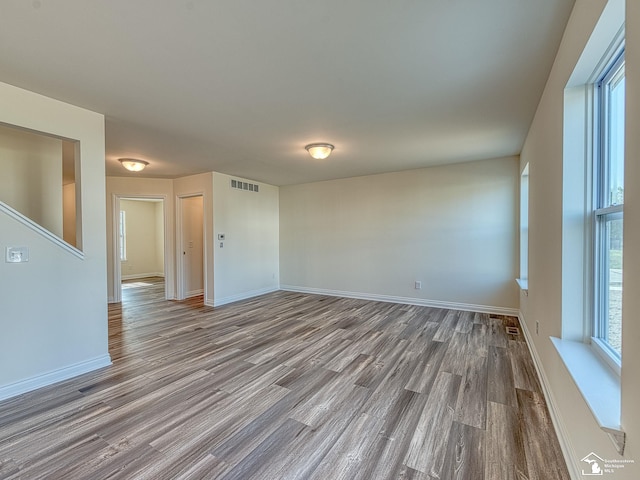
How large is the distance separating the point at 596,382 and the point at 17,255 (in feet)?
12.8

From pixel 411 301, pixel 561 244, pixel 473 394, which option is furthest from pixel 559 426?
pixel 411 301

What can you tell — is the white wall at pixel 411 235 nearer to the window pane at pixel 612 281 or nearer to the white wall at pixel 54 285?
the window pane at pixel 612 281

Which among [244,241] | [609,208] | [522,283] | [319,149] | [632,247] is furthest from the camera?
[244,241]

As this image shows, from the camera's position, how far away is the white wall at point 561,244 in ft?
3.07

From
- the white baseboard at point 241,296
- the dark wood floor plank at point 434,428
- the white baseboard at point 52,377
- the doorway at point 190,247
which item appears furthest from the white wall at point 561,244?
the doorway at point 190,247

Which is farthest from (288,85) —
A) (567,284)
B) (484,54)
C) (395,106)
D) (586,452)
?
(586,452)

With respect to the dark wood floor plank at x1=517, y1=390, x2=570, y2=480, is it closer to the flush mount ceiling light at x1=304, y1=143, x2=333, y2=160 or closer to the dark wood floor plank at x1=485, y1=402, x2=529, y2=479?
the dark wood floor plank at x1=485, y1=402, x2=529, y2=479

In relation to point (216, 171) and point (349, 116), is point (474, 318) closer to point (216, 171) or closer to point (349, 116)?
point (349, 116)

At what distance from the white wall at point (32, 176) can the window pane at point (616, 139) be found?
4547 mm

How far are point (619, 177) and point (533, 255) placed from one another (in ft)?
5.21

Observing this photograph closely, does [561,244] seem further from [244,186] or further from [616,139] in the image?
[244,186]

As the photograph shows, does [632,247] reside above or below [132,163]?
below

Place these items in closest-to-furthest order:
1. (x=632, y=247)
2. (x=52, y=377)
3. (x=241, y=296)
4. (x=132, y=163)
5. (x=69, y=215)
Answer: (x=632, y=247)
(x=52, y=377)
(x=132, y=163)
(x=69, y=215)
(x=241, y=296)

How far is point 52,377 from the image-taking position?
8.14 feet
